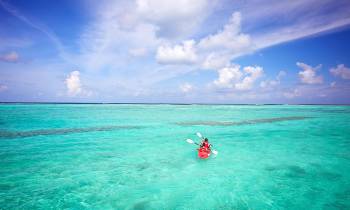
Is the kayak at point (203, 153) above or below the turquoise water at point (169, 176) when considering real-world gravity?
above

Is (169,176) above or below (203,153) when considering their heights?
below

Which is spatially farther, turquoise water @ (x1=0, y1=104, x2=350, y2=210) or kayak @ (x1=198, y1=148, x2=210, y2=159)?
kayak @ (x1=198, y1=148, x2=210, y2=159)

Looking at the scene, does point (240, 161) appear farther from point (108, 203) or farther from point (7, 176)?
point (7, 176)

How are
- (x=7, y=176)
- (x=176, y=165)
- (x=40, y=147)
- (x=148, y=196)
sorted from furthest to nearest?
(x=40, y=147) < (x=176, y=165) < (x=7, y=176) < (x=148, y=196)

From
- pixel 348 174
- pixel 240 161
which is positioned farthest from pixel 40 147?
pixel 348 174

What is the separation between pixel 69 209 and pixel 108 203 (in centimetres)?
158

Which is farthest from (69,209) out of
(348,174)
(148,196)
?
(348,174)

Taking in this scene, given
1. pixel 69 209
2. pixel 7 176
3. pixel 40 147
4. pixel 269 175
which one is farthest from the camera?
pixel 40 147

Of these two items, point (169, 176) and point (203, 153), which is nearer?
point (169, 176)

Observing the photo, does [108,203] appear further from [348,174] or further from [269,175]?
[348,174]

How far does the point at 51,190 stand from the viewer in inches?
411

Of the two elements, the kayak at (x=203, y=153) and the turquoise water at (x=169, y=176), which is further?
the kayak at (x=203, y=153)

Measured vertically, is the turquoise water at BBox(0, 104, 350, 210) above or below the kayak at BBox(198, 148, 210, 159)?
below

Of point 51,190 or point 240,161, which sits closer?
point 51,190
